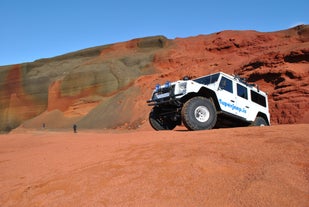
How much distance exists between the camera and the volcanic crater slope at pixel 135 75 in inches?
703

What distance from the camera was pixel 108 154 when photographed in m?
5.64

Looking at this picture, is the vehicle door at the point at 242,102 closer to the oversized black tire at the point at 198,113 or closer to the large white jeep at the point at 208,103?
the large white jeep at the point at 208,103

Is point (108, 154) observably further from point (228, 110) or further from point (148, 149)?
point (228, 110)

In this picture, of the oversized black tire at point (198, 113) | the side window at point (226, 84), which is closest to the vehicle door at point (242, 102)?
the side window at point (226, 84)

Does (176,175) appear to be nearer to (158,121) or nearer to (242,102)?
(158,121)

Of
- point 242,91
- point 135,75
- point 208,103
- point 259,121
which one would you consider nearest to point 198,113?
point 208,103

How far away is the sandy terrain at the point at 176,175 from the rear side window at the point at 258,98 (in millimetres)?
5821

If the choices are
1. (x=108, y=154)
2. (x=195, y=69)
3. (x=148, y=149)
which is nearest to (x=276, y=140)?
(x=148, y=149)

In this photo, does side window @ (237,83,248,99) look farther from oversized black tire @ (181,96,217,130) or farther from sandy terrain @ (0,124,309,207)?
sandy terrain @ (0,124,309,207)

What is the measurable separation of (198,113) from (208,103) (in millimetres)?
439

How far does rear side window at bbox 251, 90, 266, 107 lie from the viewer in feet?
37.2

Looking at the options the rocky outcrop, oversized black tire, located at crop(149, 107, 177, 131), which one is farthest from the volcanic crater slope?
oversized black tire, located at crop(149, 107, 177, 131)

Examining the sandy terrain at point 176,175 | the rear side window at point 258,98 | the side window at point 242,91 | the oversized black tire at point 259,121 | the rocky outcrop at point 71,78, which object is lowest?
the sandy terrain at point 176,175

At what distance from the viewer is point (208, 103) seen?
9.20 m
